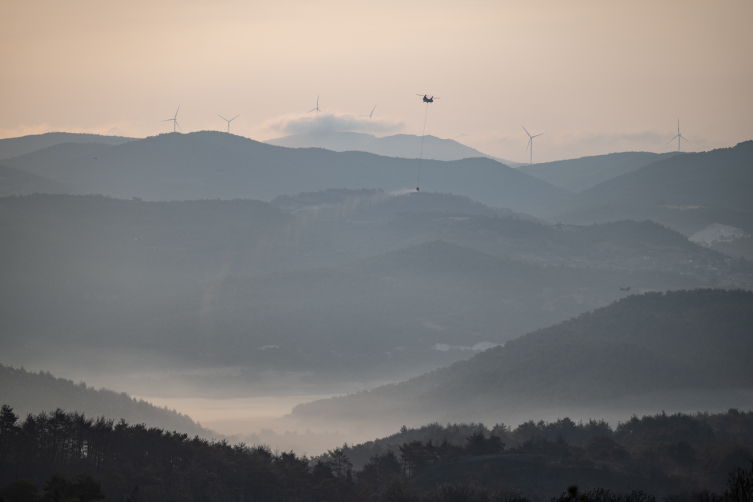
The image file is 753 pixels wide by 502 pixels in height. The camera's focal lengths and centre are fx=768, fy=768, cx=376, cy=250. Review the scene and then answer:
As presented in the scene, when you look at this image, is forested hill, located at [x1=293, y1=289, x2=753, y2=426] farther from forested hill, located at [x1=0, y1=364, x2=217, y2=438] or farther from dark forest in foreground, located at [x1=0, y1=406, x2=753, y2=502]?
dark forest in foreground, located at [x1=0, y1=406, x2=753, y2=502]

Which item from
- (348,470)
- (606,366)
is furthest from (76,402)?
(606,366)

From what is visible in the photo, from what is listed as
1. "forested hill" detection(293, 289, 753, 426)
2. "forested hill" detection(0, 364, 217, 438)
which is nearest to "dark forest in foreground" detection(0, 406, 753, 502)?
"forested hill" detection(293, 289, 753, 426)

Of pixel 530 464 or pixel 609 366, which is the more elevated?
pixel 609 366

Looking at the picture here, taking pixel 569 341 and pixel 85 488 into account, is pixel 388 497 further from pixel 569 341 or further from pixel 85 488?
pixel 569 341

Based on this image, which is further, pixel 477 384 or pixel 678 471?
pixel 477 384

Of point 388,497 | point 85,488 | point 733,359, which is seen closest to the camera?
point 85,488

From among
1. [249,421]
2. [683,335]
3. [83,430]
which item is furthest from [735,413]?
[249,421]
